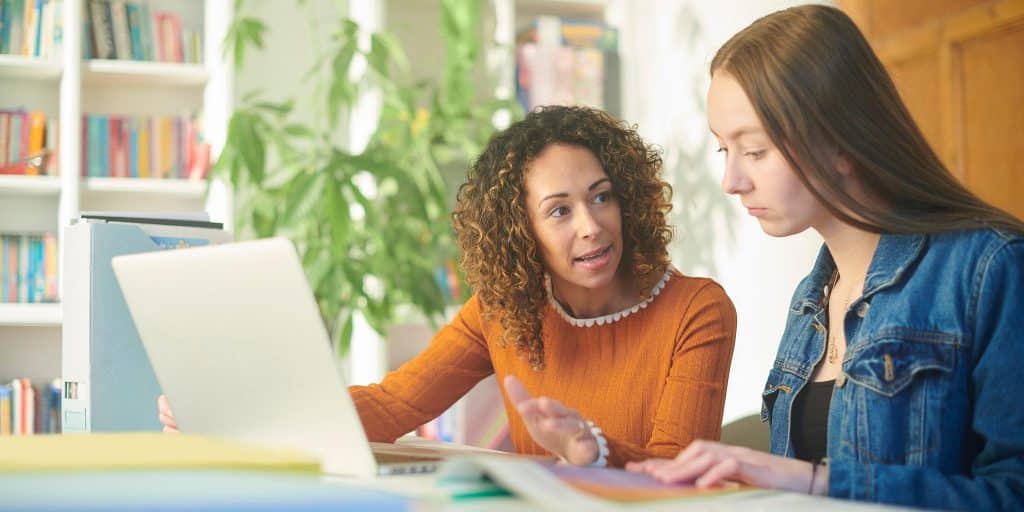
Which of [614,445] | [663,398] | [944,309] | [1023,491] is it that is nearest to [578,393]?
[663,398]

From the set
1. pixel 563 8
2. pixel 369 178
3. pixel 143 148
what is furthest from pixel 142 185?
pixel 563 8

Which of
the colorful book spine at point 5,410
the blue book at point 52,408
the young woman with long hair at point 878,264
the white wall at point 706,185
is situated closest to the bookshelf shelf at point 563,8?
the white wall at point 706,185

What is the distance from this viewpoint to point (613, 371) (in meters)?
1.71

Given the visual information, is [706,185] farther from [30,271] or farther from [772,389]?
[30,271]

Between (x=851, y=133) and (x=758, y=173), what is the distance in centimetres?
12

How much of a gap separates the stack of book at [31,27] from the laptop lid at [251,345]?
2.70 m

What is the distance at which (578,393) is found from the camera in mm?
1727

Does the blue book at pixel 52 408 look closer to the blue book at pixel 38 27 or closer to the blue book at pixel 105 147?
the blue book at pixel 105 147

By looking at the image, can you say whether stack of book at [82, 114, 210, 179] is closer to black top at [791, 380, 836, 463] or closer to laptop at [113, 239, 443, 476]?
laptop at [113, 239, 443, 476]

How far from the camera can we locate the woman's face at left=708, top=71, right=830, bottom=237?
1.27 m

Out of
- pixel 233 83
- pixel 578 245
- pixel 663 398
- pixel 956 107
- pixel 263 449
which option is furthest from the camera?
pixel 233 83

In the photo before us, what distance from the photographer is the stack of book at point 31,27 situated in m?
3.54

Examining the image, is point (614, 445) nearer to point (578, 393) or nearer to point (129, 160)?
point (578, 393)

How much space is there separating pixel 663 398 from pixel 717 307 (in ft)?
0.58
